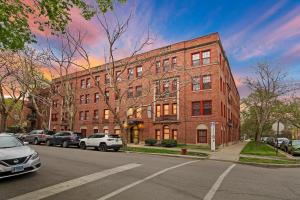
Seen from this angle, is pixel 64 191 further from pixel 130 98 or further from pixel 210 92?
pixel 130 98

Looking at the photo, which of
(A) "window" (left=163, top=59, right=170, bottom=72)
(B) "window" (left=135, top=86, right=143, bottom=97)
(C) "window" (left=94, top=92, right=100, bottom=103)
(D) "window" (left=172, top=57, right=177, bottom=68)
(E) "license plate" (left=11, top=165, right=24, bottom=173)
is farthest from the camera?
(C) "window" (left=94, top=92, right=100, bottom=103)

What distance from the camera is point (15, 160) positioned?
29.2 feet

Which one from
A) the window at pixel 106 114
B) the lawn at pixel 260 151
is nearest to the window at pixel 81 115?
the window at pixel 106 114

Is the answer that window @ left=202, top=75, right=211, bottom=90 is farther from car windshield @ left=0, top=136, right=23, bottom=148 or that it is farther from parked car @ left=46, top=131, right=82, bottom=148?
car windshield @ left=0, top=136, right=23, bottom=148

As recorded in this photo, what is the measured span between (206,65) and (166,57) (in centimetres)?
570

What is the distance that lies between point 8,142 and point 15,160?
5.54 feet

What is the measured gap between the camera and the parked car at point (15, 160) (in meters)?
8.66

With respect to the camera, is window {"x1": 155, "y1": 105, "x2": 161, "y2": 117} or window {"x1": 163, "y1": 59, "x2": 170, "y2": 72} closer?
window {"x1": 163, "y1": 59, "x2": 170, "y2": 72}

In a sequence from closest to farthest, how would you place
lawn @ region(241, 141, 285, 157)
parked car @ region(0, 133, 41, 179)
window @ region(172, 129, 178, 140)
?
parked car @ region(0, 133, 41, 179)
lawn @ region(241, 141, 285, 157)
window @ region(172, 129, 178, 140)

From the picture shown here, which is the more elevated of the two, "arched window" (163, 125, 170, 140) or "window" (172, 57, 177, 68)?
"window" (172, 57, 177, 68)

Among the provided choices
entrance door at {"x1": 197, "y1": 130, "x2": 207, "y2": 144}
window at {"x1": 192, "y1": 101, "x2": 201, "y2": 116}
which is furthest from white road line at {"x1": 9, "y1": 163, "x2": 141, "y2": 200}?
window at {"x1": 192, "y1": 101, "x2": 201, "y2": 116}

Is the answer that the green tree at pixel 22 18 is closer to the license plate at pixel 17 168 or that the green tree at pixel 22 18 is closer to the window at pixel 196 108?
the license plate at pixel 17 168

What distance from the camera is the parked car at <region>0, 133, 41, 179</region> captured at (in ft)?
28.4

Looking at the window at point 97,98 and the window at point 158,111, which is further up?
the window at point 97,98
